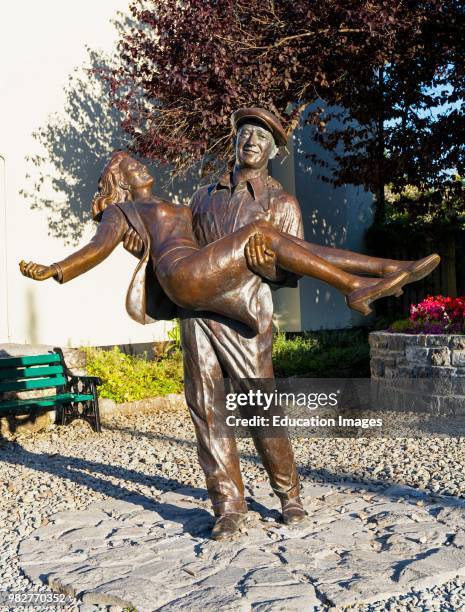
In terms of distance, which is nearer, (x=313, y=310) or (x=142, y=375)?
(x=142, y=375)

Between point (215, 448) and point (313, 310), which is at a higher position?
point (313, 310)

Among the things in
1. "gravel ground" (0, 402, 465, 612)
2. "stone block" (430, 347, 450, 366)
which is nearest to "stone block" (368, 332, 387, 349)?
"stone block" (430, 347, 450, 366)

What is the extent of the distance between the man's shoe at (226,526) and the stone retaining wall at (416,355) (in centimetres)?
427

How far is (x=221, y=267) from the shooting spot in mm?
3625

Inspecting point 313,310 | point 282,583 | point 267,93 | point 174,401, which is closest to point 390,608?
point 282,583

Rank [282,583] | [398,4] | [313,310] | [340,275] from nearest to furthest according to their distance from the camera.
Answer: [282,583] → [340,275] → [398,4] → [313,310]

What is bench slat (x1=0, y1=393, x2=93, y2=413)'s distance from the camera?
7.14 meters

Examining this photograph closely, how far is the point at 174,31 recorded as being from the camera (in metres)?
8.79

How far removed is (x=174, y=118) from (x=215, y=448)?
6.00m

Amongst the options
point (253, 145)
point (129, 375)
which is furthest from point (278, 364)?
point (253, 145)

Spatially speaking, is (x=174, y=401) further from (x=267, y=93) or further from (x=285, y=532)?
(x=285, y=532)

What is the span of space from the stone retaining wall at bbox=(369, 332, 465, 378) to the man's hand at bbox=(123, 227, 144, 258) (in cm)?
449

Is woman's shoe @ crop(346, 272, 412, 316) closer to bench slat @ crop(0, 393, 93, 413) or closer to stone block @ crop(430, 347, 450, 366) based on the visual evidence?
stone block @ crop(430, 347, 450, 366)

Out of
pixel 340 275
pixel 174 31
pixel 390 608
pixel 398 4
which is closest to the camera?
pixel 390 608
